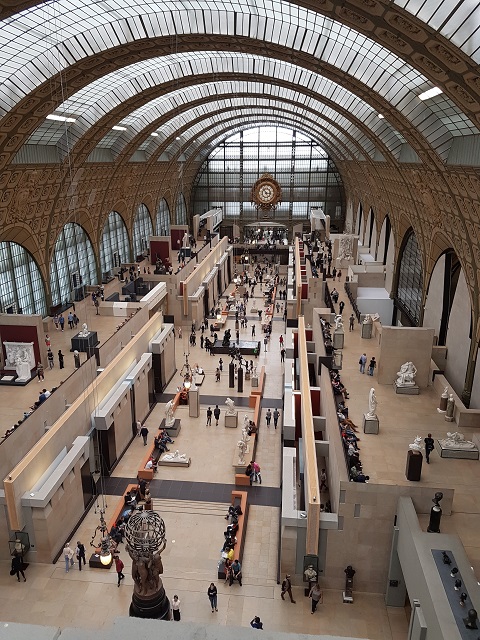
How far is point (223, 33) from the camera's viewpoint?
21.7 m

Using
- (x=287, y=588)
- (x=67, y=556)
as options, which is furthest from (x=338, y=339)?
(x=67, y=556)

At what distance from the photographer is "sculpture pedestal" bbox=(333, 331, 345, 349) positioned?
23297 mm

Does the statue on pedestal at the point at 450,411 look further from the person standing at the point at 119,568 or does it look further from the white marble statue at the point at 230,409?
the person standing at the point at 119,568

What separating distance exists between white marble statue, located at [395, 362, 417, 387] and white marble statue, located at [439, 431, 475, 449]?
146 inches

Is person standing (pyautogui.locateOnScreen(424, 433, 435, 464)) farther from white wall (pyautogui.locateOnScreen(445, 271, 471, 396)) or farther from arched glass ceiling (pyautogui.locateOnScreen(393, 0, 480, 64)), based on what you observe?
arched glass ceiling (pyautogui.locateOnScreen(393, 0, 480, 64))

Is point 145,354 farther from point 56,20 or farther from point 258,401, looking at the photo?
point 56,20

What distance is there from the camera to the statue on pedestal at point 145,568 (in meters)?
8.88

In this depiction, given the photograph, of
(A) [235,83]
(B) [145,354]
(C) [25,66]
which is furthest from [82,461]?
(A) [235,83]

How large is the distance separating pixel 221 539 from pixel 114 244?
105 feet

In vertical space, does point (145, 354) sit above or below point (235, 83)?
below

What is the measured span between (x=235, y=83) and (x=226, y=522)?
32200mm

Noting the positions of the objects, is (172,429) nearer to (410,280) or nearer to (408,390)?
(408,390)

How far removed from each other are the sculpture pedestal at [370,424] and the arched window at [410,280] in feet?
43.3

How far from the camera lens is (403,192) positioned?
1184 inches
